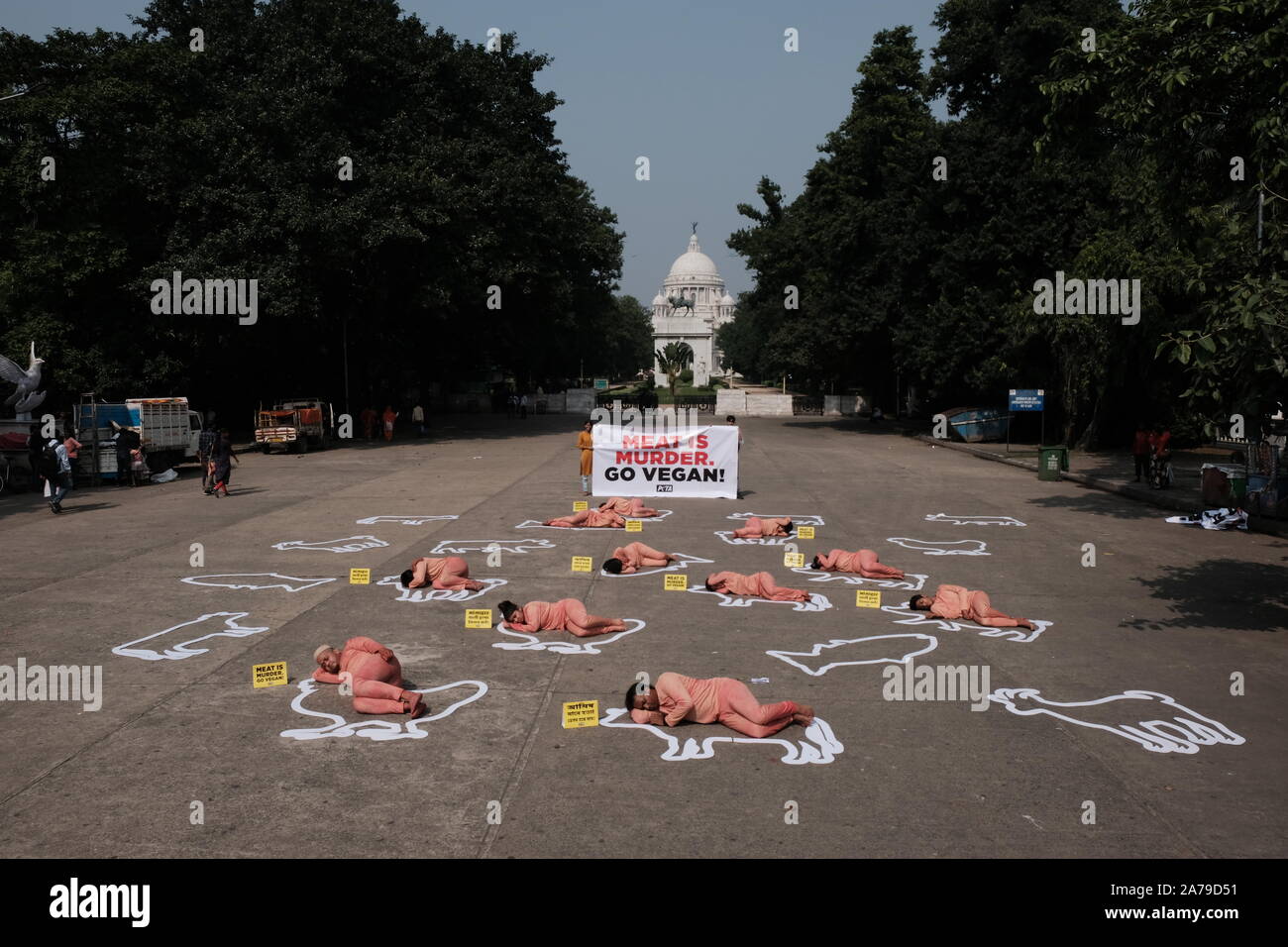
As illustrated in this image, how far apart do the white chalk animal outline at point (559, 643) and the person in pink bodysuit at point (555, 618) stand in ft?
0.21

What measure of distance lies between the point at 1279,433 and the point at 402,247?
28632 millimetres

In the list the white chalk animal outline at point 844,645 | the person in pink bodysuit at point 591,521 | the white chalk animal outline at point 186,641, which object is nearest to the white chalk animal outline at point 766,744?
the white chalk animal outline at point 844,645

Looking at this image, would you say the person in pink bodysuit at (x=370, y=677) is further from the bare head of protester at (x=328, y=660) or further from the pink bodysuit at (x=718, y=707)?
the pink bodysuit at (x=718, y=707)

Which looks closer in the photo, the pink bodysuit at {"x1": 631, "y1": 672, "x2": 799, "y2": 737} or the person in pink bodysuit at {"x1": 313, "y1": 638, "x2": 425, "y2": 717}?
the pink bodysuit at {"x1": 631, "y1": 672, "x2": 799, "y2": 737}

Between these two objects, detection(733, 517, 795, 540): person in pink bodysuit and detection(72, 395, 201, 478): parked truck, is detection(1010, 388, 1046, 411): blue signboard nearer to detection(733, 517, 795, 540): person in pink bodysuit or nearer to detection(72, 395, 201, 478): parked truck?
detection(733, 517, 795, 540): person in pink bodysuit

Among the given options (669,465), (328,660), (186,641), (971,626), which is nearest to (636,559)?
(971,626)

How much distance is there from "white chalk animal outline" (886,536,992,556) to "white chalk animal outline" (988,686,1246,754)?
23.2ft

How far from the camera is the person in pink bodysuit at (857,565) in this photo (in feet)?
44.9

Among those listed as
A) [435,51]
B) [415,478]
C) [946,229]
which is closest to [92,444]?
Result: [415,478]

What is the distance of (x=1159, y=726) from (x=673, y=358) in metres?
94.9

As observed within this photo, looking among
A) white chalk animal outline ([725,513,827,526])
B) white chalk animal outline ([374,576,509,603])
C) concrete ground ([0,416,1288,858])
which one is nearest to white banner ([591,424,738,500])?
white chalk animal outline ([725,513,827,526])

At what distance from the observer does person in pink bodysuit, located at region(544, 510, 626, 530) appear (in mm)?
18250

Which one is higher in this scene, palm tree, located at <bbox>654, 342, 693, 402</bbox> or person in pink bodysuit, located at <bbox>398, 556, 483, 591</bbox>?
palm tree, located at <bbox>654, 342, 693, 402</bbox>

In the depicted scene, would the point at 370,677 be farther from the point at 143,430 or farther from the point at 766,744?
the point at 143,430
